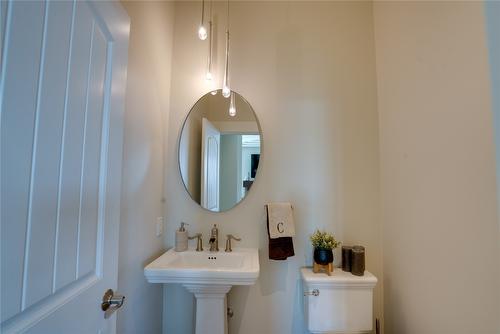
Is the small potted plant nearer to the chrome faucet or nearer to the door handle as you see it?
the chrome faucet

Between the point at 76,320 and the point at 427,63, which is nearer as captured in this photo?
the point at 76,320

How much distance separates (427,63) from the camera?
1.18m

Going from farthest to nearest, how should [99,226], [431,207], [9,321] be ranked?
1. [431,207]
2. [99,226]
3. [9,321]

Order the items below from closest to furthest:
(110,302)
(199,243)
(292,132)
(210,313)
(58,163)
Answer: (58,163) < (110,302) < (210,313) < (199,243) < (292,132)

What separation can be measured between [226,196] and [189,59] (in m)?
1.09

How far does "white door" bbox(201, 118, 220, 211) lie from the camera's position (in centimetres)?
166

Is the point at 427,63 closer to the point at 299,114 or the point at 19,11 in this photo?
the point at 299,114

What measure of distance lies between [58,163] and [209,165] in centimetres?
112

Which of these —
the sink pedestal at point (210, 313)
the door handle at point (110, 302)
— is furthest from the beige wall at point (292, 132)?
the door handle at point (110, 302)

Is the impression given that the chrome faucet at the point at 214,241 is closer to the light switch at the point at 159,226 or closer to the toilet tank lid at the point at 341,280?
the light switch at the point at 159,226

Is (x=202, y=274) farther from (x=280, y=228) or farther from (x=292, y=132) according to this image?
(x=292, y=132)

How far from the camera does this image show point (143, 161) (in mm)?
1344

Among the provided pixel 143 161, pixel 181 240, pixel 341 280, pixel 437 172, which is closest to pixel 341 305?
pixel 341 280

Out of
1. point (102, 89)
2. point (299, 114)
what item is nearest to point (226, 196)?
point (299, 114)
